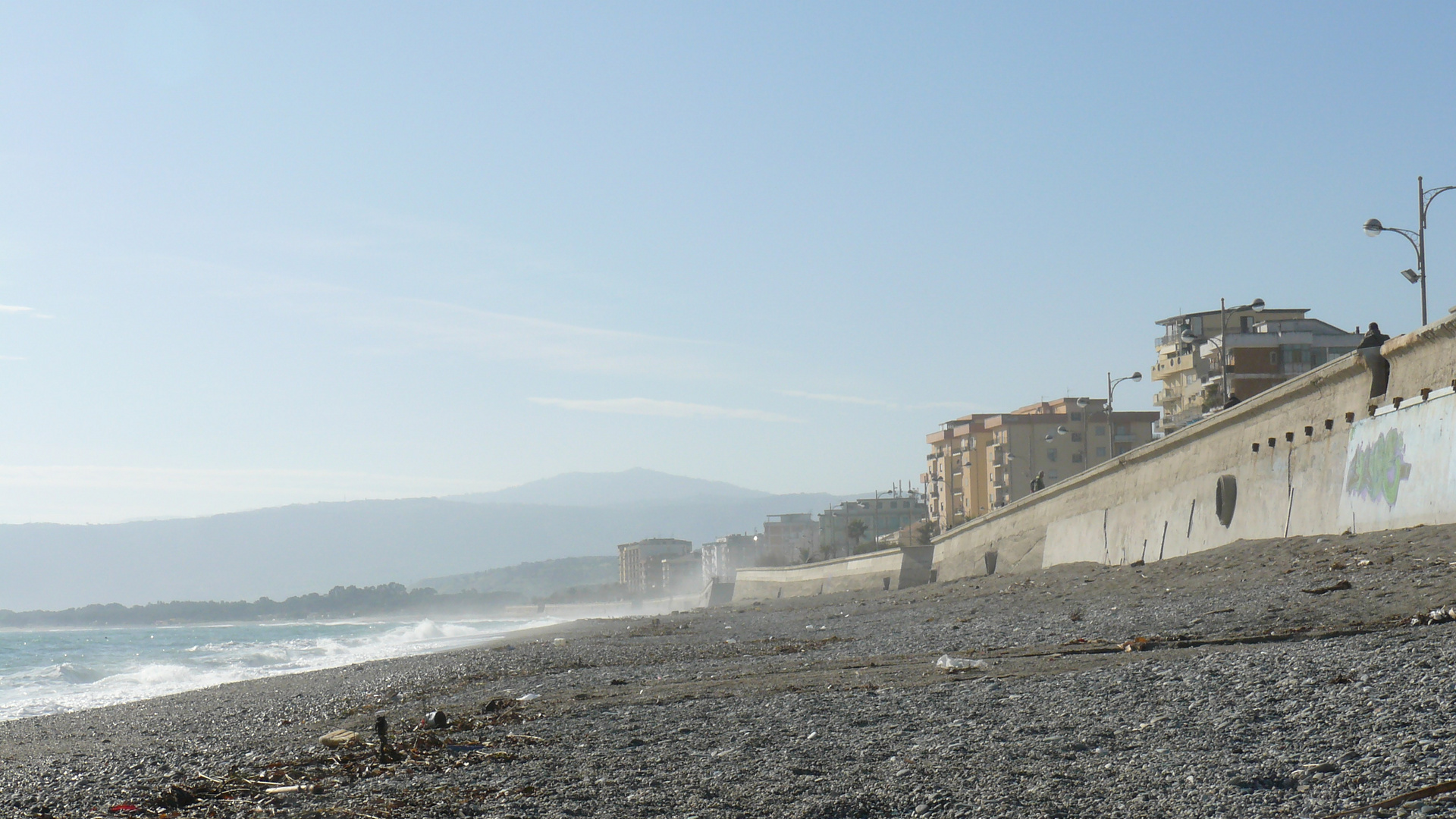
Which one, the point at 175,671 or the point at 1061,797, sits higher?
the point at 1061,797

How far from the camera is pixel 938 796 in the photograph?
531 centimetres

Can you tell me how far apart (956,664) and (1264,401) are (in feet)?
43.4

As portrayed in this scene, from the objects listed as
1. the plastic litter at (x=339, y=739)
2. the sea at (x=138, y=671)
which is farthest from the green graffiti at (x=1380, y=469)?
the sea at (x=138, y=671)

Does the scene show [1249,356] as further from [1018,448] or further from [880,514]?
[880,514]

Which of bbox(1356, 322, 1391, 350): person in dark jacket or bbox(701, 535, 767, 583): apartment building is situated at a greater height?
bbox(1356, 322, 1391, 350): person in dark jacket

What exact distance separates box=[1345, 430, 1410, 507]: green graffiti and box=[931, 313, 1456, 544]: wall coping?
1.38 m

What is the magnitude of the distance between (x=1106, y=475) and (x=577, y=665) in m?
17.0

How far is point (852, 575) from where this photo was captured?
47.8 m

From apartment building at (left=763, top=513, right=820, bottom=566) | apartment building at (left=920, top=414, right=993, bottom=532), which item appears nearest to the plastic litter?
apartment building at (left=920, top=414, right=993, bottom=532)

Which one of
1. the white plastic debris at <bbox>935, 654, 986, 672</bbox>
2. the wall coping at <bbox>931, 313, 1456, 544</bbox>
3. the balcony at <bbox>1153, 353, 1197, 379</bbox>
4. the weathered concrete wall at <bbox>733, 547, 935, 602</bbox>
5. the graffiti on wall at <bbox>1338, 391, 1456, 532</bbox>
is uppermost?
the balcony at <bbox>1153, 353, 1197, 379</bbox>

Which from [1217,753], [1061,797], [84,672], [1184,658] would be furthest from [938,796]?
[84,672]

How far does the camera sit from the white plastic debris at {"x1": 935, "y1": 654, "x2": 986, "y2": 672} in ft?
32.6

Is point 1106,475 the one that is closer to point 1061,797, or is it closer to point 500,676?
point 500,676

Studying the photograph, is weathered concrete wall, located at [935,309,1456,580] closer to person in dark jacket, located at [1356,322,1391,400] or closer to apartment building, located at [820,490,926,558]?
person in dark jacket, located at [1356,322,1391,400]
